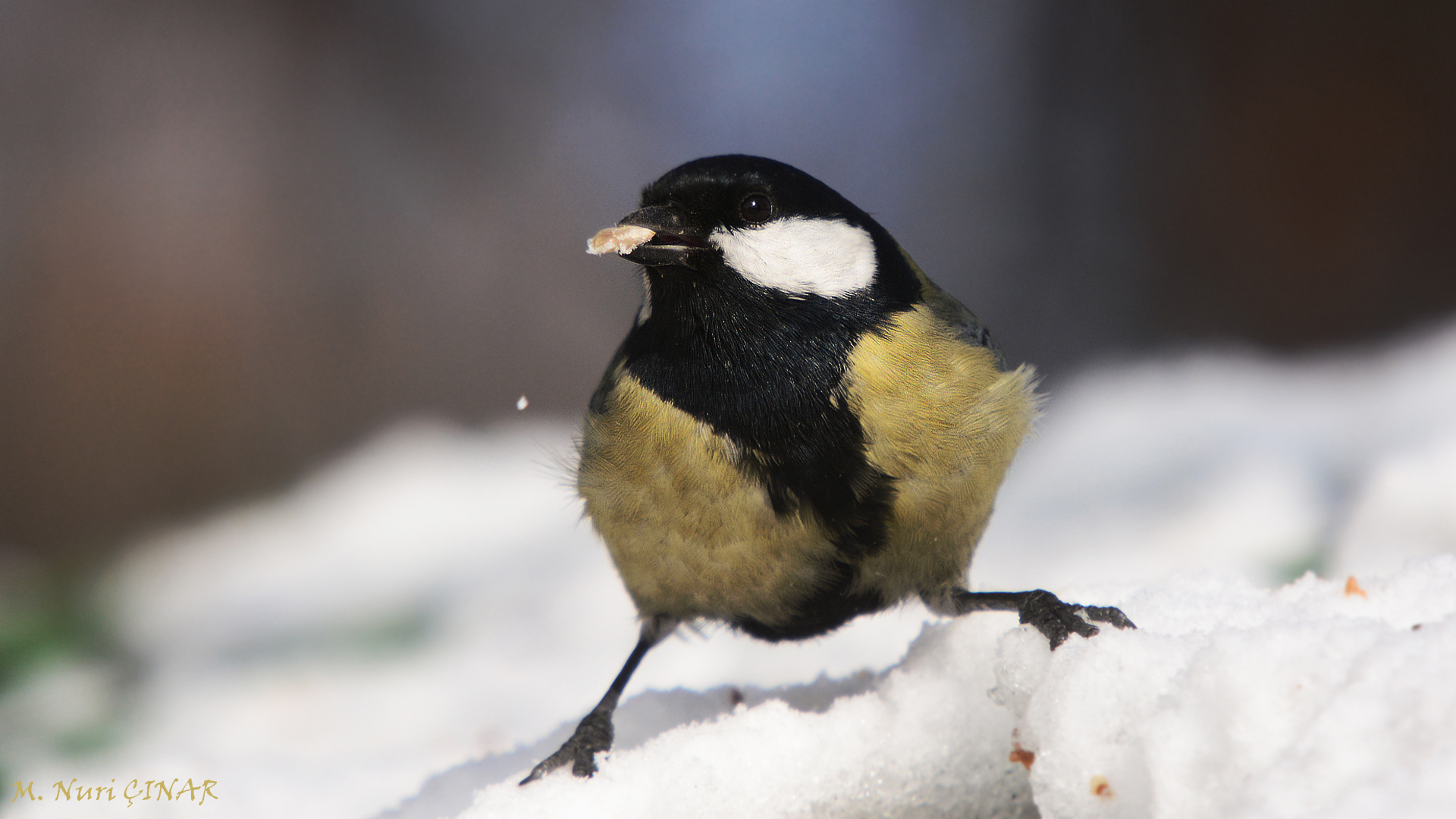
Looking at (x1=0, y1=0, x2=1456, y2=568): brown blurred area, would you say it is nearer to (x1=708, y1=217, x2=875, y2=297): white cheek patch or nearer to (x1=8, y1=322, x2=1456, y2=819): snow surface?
(x1=8, y1=322, x2=1456, y2=819): snow surface

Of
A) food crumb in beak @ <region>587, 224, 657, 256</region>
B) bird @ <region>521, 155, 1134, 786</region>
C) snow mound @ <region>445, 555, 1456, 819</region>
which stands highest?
food crumb in beak @ <region>587, 224, 657, 256</region>

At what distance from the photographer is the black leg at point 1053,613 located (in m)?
0.79

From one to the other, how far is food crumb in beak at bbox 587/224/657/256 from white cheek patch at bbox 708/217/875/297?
64 millimetres

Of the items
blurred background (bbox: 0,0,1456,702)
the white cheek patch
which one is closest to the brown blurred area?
blurred background (bbox: 0,0,1456,702)

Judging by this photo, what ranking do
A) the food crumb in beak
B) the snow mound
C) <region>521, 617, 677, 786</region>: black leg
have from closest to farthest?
the snow mound → the food crumb in beak → <region>521, 617, 677, 786</region>: black leg

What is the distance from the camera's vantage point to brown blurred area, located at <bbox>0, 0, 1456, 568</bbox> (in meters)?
1.38

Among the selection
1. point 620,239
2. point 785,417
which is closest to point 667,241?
point 620,239

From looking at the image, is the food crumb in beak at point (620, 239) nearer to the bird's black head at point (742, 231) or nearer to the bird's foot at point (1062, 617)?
the bird's black head at point (742, 231)

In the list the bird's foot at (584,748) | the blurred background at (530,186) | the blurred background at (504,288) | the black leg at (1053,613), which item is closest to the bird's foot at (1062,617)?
the black leg at (1053,613)

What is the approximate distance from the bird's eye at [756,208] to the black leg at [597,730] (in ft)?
1.39

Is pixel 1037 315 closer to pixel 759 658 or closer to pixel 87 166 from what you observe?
pixel 759 658

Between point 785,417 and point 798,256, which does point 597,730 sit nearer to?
point 785,417

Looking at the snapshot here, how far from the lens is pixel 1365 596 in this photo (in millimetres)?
787

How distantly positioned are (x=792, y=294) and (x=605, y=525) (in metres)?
0.28
